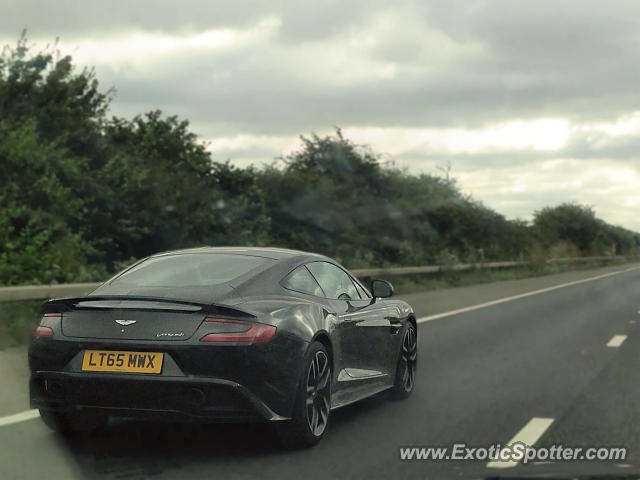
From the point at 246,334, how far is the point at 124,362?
751 millimetres

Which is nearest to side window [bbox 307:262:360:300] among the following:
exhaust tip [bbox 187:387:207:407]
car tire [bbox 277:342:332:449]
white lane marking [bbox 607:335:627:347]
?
car tire [bbox 277:342:332:449]

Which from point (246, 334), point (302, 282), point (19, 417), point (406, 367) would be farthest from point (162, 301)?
point (406, 367)

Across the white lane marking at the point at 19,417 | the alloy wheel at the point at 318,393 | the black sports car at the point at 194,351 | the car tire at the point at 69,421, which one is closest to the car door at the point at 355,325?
the black sports car at the point at 194,351

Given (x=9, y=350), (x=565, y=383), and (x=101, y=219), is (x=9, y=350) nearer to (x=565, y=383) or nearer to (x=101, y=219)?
(x=565, y=383)

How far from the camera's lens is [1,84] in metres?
25.2

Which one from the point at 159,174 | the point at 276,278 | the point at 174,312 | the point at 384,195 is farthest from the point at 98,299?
the point at 384,195

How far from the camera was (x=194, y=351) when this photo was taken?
19.9 ft

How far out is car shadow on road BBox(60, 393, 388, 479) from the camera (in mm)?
6052

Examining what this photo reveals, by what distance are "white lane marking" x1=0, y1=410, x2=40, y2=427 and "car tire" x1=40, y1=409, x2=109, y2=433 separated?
0.60m

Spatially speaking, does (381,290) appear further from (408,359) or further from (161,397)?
(161,397)

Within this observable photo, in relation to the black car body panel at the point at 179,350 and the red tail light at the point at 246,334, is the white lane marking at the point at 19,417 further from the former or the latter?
the red tail light at the point at 246,334

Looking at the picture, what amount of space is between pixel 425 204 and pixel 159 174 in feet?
55.7

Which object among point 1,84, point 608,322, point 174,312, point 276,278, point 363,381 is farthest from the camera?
point 1,84

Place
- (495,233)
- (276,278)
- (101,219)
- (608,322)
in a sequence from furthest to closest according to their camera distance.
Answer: (495,233), (101,219), (608,322), (276,278)
